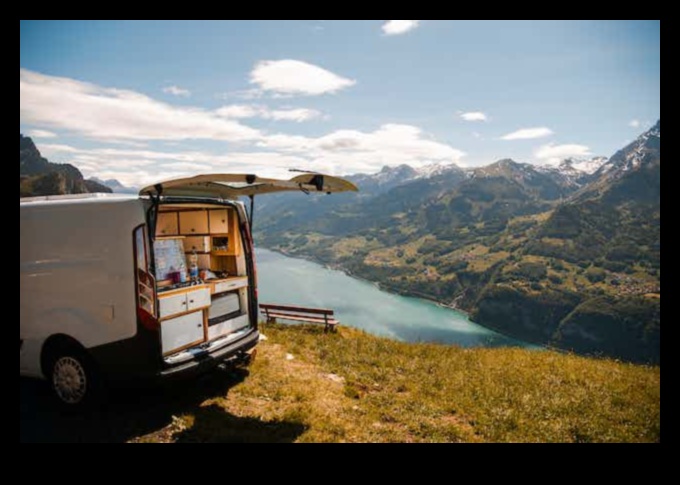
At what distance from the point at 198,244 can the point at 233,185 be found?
107 inches

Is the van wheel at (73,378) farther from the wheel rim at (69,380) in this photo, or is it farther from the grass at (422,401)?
the grass at (422,401)

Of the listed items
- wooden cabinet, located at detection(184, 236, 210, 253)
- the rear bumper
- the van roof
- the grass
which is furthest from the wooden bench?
the van roof

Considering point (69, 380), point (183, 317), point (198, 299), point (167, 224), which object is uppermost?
point (167, 224)

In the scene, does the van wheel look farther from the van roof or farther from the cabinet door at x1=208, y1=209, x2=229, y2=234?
the cabinet door at x1=208, y1=209, x2=229, y2=234

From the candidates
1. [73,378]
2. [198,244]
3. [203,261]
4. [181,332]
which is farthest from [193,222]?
[73,378]

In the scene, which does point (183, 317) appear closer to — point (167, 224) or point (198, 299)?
point (198, 299)

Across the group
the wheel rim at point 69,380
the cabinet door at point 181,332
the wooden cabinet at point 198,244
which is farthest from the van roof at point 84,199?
the wooden cabinet at point 198,244

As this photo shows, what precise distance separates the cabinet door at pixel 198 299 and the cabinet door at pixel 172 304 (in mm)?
111

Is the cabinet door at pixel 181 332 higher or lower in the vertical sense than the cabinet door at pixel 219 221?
lower

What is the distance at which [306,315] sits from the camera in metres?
14.6

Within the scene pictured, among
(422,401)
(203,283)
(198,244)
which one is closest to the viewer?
(422,401)

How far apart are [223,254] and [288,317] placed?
6278 mm

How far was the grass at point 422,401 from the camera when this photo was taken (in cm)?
612
